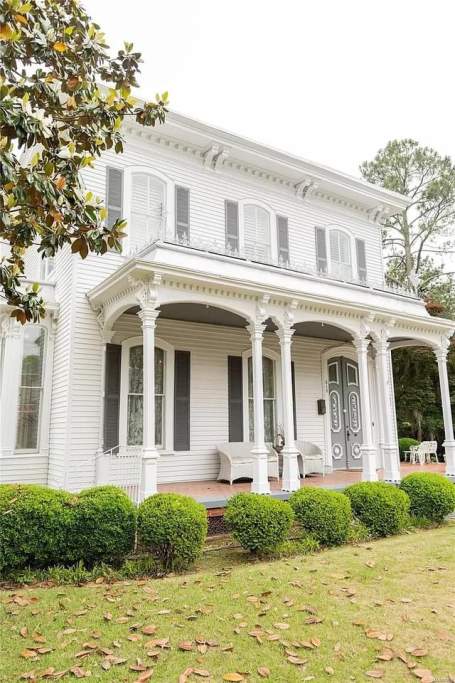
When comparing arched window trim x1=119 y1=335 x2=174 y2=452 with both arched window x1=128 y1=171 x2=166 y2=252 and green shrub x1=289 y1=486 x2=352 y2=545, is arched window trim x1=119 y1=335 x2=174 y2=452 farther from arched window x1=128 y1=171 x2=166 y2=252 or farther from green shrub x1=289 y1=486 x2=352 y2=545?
green shrub x1=289 y1=486 x2=352 y2=545

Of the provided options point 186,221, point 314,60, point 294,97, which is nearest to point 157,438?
point 186,221

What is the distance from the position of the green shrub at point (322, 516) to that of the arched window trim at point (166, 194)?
590 centimetres

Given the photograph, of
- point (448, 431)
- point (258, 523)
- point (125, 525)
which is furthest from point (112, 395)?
point (448, 431)

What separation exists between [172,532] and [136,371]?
4.30m

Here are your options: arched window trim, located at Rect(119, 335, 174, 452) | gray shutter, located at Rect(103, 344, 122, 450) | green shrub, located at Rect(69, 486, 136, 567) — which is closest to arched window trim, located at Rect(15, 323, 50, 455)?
gray shutter, located at Rect(103, 344, 122, 450)

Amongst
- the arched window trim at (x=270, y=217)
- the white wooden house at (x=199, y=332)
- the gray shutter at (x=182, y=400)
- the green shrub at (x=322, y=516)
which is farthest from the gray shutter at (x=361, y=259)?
the green shrub at (x=322, y=516)

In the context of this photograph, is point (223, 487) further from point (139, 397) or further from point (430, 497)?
point (430, 497)

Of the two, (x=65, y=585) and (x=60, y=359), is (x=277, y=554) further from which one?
(x=60, y=359)

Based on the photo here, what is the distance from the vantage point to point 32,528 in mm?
5293

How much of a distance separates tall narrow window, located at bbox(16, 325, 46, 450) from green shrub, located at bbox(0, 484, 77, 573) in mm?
3595

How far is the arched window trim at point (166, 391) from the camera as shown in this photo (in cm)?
902

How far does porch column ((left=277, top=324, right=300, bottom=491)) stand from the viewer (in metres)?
8.16

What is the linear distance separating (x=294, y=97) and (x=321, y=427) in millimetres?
13396

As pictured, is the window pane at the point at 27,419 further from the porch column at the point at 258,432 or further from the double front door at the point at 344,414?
the double front door at the point at 344,414
